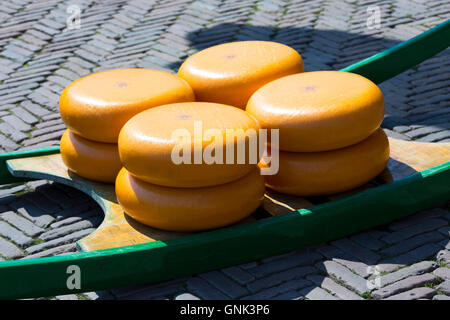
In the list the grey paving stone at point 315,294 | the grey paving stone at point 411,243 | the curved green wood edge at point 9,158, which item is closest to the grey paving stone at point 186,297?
the grey paving stone at point 315,294

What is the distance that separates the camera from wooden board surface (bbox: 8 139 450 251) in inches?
136

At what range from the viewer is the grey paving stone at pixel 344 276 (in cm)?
336

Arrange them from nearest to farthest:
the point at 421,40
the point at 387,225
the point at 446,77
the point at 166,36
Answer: the point at 387,225 → the point at 421,40 → the point at 446,77 → the point at 166,36

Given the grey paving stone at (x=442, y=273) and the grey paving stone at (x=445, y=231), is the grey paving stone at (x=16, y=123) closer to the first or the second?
the grey paving stone at (x=445, y=231)

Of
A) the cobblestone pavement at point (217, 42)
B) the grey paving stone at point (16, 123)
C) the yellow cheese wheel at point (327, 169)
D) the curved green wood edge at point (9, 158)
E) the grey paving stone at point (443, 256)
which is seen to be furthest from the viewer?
the grey paving stone at point (16, 123)

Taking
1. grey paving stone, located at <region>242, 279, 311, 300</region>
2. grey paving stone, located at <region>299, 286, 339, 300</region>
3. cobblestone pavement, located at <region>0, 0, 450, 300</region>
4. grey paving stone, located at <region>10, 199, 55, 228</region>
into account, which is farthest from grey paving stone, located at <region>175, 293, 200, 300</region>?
grey paving stone, located at <region>10, 199, 55, 228</region>

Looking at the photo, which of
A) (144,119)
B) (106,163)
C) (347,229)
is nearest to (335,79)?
(347,229)

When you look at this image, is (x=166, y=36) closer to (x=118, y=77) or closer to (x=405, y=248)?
(x=118, y=77)

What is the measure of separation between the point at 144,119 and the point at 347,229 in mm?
1152

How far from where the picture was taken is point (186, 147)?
330cm

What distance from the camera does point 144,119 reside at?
357cm

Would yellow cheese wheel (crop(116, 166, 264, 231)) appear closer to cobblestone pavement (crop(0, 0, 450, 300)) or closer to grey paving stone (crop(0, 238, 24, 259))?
cobblestone pavement (crop(0, 0, 450, 300))

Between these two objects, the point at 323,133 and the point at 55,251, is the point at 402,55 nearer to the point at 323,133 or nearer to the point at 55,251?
the point at 323,133

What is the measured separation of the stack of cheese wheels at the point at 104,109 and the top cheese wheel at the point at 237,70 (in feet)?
0.41
